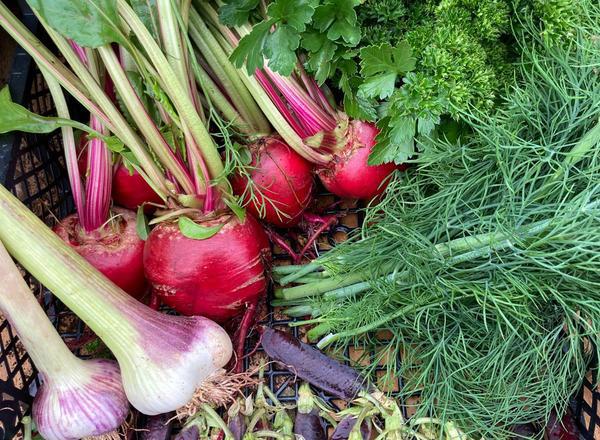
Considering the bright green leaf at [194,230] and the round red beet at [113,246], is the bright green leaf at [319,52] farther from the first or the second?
the round red beet at [113,246]

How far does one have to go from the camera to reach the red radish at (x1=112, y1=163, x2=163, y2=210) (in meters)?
1.16

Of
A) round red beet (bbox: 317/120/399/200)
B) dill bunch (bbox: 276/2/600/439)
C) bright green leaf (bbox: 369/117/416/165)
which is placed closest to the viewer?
dill bunch (bbox: 276/2/600/439)

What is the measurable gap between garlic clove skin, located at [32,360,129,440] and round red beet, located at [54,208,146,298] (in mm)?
186

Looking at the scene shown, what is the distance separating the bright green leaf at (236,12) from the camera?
1.05 m

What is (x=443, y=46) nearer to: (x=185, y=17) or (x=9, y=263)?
(x=185, y=17)

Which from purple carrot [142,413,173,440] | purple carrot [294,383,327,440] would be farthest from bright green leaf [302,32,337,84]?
purple carrot [142,413,173,440]

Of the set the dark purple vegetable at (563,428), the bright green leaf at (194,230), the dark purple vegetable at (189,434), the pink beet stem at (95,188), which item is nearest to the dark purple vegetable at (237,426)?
the dark purple vegetable at (189,434)

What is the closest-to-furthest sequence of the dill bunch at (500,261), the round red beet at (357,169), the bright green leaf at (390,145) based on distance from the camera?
the dill bunch at (500,261) → the bright green leaf at (390,145) → the round red beet at (357,169)

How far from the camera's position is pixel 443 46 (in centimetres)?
94

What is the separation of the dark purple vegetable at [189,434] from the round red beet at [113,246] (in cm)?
30

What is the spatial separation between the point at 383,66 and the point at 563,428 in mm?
727

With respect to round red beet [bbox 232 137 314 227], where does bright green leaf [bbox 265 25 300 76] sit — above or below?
above

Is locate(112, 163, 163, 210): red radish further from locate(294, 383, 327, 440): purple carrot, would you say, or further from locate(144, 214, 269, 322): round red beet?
locate(294, 383, 327, 440): purple carrot

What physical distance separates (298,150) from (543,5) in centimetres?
49
